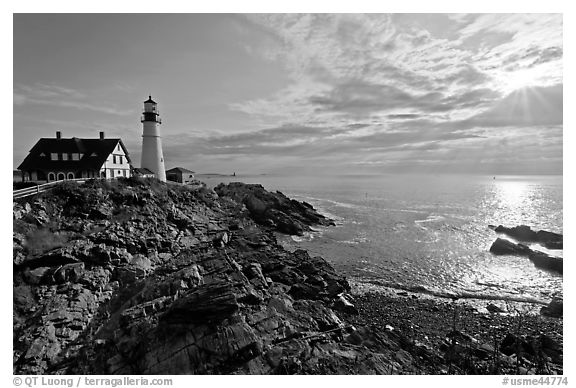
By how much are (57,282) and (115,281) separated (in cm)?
197

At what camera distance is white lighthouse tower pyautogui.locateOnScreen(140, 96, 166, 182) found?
25.0 metres

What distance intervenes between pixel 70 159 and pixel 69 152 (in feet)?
1.84

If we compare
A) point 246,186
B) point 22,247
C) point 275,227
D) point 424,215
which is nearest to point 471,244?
point 424,215

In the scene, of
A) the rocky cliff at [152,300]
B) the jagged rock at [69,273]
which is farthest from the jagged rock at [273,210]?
the jagged rock at [69,273]

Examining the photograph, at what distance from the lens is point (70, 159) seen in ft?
68.4

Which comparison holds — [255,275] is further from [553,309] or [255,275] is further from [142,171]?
[142,171]

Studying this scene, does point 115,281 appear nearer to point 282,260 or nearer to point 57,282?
point 57,282

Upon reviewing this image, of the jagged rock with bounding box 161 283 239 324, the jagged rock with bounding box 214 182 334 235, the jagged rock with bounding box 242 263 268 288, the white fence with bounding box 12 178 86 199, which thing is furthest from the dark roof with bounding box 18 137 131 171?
the jagged rock with bounding box 161 283 239 324

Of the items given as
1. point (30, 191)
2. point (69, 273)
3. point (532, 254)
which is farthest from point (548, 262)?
point (30, 191)

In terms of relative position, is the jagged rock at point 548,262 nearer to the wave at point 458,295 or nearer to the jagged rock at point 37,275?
A: the wave at point 458,295

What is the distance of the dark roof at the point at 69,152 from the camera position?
20109mm

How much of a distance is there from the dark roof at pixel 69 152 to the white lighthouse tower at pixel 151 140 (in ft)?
10.5

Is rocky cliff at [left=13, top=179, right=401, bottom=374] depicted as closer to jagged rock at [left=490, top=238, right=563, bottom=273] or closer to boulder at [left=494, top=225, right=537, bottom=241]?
jagged rock at [left=490, top=238, right=563, bottom=273]

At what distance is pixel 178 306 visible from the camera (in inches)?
349
